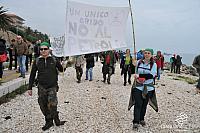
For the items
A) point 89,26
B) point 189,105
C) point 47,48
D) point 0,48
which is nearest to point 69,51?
point 89,26

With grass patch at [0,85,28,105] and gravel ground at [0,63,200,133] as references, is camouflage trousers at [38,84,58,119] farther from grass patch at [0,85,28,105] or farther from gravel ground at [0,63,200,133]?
grass patch at [0,85,28,105]

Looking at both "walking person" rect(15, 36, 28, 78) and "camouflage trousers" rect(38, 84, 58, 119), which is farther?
"walking person" rect(15, 36, 28, 78)

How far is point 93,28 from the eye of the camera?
33.4ft

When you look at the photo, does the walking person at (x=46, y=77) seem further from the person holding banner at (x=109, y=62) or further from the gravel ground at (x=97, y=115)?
the person holding banner at (x=109, y=62)

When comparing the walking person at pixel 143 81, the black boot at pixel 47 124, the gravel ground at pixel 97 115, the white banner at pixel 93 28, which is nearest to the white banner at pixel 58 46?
the white banner at pixel 93 28

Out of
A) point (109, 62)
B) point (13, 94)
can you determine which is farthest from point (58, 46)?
point (13, 94)

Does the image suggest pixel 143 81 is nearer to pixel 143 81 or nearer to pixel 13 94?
pixel 143 81

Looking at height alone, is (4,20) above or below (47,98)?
above

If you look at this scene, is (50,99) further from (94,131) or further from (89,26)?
(89,26)

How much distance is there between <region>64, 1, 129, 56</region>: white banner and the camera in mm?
9625

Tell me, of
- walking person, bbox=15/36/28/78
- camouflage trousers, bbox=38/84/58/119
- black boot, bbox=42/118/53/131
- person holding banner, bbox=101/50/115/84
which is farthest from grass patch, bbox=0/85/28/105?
person holding banner, bbox=101/50/115/84

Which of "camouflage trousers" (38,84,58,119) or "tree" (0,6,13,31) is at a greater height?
"tree" (0,6,13,31)

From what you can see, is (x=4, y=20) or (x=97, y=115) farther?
(x=4, y=20)

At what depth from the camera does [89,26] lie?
1014 cm
